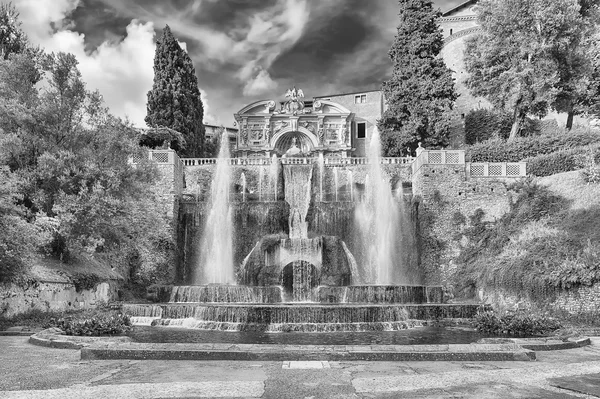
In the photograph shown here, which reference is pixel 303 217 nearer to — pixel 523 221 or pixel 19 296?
pixel 523 221

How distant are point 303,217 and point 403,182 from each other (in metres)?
8.26

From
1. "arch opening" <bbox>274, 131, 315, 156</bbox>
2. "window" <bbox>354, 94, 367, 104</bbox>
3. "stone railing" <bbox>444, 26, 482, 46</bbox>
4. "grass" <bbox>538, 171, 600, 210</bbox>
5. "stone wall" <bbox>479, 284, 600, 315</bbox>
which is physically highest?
"stone railing" <bbox>444, 26, 482, 46</bbox>

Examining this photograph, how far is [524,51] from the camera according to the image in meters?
35.4

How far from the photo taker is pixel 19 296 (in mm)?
15164

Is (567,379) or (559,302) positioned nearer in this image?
(567,379)

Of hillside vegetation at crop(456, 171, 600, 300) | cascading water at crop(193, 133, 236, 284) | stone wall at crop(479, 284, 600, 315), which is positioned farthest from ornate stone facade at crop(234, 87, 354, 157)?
stone wall at crop(479, 284, 600, 315)

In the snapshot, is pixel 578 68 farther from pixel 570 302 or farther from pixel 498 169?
pixel 570 302

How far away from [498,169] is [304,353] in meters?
24.8

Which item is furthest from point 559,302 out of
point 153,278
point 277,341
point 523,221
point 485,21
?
point 485,21

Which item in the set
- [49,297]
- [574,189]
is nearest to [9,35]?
[49,297]

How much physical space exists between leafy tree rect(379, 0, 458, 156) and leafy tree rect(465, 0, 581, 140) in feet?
11.0

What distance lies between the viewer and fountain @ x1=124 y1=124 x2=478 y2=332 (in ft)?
52.0

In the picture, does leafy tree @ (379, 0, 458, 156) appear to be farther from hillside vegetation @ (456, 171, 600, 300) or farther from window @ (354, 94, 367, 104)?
window @ (354, 94, 367, 104)

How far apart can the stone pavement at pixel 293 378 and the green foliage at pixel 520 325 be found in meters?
3.47
